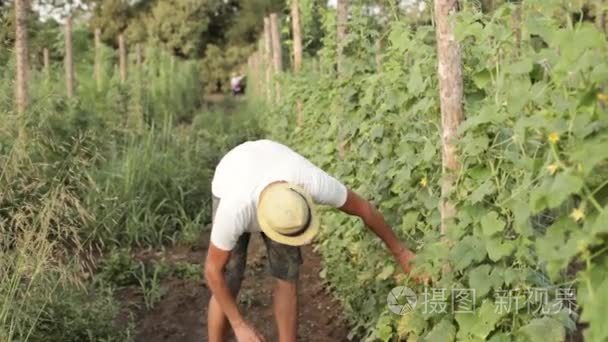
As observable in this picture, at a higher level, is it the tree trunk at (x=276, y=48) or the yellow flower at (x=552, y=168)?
the yellow flower at (x=552, y=168)

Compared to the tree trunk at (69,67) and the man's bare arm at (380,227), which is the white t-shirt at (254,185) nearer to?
the man's bare arm at (380,227)

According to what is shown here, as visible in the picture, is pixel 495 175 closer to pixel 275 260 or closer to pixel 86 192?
pixel 275 260

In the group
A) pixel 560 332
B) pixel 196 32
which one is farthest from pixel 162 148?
pixel 196 32

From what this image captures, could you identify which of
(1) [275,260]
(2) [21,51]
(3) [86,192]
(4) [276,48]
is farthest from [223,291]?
(4) [276,48]

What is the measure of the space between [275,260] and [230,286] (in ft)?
0.97

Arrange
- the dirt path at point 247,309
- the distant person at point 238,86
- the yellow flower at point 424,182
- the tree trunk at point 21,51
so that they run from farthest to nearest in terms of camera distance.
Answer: the distant person at point 238,86 < the tree trunk at point 21,51 < the dirt path at point 247,309 < the yellow flower at point 424,182

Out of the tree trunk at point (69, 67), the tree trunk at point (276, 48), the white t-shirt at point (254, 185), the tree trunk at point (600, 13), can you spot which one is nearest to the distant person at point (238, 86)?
the tree trunk at point (276, 48)

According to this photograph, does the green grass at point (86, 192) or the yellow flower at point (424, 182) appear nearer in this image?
the yellow flower at point (424, 182)

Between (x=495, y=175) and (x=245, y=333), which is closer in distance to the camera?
(x=495, y=175)

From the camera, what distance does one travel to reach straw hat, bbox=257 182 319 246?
9.86ft

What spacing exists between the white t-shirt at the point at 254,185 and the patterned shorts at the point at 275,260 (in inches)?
13.7

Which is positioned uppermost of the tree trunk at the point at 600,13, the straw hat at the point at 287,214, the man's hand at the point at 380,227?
the tree trunk at the point at 600,13

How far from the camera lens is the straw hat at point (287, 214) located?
300 cm

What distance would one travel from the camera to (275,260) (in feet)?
12.6
